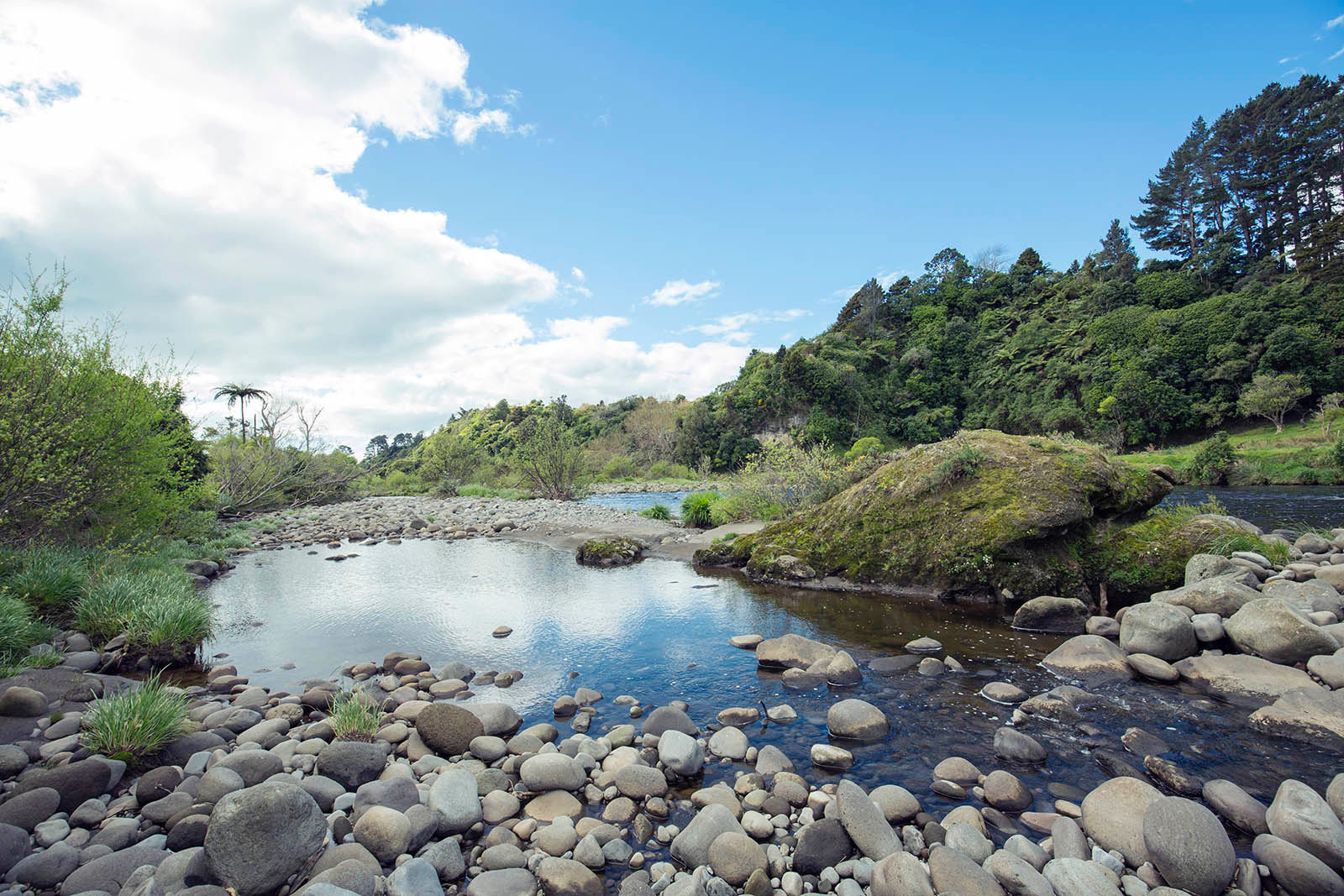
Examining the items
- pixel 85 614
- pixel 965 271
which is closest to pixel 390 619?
pixel 85 614

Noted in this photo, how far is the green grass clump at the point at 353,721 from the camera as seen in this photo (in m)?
5.19

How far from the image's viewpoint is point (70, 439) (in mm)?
7734

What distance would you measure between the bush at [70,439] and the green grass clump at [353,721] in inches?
220

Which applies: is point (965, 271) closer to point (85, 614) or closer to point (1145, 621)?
point (1145, 621)

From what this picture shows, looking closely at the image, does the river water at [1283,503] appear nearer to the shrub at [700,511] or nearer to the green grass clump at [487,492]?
the shrub at [700,511]

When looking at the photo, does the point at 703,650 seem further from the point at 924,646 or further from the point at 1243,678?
the point at 1243,678

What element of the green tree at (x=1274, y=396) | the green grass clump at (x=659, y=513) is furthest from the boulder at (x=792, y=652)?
the green tree at (x=1274, y=396)

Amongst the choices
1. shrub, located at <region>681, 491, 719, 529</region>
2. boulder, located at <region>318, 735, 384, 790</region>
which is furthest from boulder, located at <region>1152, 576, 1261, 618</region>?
shrub, located at <region>681, 491, 719, 529</region>

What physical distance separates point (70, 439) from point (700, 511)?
17.9 meters

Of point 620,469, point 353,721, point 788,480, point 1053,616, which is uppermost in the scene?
point 620,469

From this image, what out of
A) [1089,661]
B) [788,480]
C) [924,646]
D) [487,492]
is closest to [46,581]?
[924,646]

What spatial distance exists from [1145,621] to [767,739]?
17.9ft

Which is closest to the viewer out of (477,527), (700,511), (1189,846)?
(1189,846)

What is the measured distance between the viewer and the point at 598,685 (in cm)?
706
